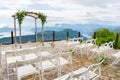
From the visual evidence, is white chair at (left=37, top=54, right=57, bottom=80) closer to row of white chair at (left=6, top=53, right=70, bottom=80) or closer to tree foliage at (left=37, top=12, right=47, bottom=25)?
row of white chair at (left=6, top=53, right=70, bottom=80)

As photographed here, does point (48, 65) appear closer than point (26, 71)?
No

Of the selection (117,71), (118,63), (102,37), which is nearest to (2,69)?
(117,71)

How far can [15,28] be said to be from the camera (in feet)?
35.0

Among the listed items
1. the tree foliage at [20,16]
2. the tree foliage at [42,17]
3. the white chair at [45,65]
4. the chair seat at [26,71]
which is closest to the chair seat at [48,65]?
the white chair at [45,65]

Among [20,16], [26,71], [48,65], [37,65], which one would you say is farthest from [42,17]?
[26,71]

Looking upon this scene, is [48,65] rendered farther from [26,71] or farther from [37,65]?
[26,71]

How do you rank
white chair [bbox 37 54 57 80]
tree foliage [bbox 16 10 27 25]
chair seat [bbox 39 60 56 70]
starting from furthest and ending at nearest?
tree foliage [bbox 16 10 27 25] → chair seat [bbox 39 60 56 70] → white chair [bbox 37 54 57 80]

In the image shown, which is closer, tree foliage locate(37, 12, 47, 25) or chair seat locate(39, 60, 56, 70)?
chair seat locate(39, 60, 56, 70)

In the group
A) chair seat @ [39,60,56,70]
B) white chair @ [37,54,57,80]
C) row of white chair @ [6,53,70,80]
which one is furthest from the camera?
chair seat @ [39,60,56,70]

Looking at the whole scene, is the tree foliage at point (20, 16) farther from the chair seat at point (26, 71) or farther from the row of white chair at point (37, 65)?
the chair seat at point (26, 71)

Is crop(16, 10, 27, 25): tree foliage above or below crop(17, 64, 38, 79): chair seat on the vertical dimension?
above

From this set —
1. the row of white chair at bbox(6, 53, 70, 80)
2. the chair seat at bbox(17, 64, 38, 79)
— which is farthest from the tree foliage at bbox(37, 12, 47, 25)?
the chair seat at bbox(17, 64, 38, 79)

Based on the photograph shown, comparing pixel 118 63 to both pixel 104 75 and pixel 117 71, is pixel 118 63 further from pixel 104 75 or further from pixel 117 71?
pixel 104 75

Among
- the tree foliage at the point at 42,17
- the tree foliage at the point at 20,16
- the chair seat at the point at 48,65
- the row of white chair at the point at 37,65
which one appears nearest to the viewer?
the row of white chair at the point at 37,65
